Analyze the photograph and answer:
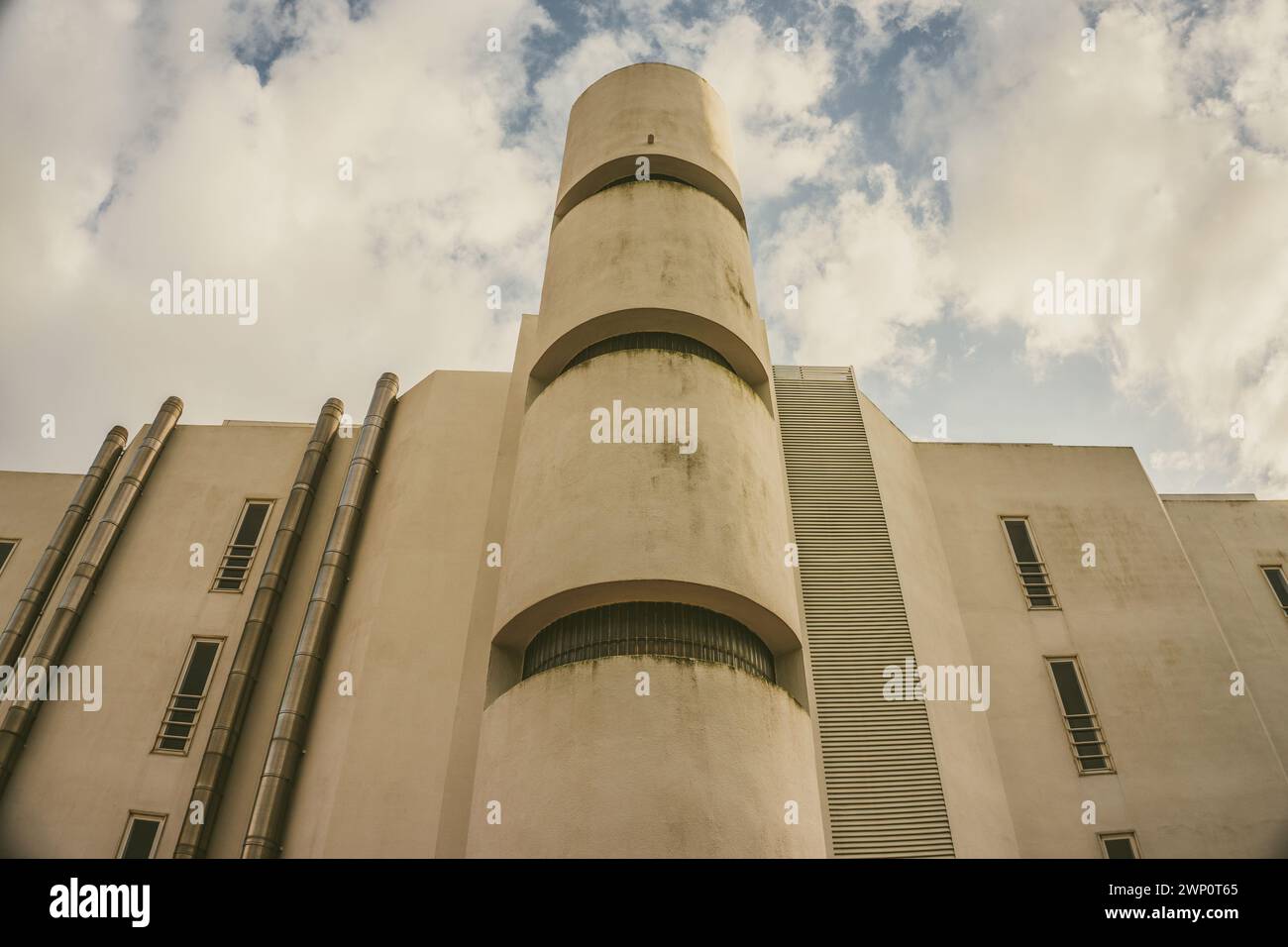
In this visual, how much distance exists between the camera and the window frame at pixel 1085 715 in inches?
671

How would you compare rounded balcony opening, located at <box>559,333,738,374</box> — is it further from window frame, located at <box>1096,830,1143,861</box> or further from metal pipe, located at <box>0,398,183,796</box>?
window frame, located at <box>1096,830,1143,861</box>

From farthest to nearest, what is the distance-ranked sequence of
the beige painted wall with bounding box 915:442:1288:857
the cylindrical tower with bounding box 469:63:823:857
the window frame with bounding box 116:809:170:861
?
the beige painted wall with bounding box 915:442:1288:857
the window frame with bounding box 116:809:170:861
the cylindrical tower with bounding box 469:63:823:857

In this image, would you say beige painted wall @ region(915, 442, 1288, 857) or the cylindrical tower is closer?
the cylindrical tower

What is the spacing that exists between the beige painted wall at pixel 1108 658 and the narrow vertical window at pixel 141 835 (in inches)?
678

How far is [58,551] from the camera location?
19656 mm

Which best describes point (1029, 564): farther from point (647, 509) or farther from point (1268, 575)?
point (647, 509)

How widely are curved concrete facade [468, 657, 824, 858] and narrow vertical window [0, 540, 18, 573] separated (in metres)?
15.6

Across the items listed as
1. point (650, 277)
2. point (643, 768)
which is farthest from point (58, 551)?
point (643, 768)

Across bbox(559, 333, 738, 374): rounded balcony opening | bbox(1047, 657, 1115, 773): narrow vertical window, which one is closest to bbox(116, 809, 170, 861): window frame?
bbox(559, 333, 738, 374): rounded balcony opening

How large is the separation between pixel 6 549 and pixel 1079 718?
26.6m

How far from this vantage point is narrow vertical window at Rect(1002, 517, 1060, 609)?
19594 millimetres

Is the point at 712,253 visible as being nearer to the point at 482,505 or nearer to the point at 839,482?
the point at 839,482

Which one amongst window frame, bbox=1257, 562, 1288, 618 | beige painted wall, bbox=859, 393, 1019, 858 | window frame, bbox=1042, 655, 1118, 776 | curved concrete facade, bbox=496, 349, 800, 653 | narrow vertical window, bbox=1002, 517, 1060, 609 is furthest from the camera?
window frame, bbox=1257, 562, 1288, 618

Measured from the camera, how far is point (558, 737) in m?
12.5
